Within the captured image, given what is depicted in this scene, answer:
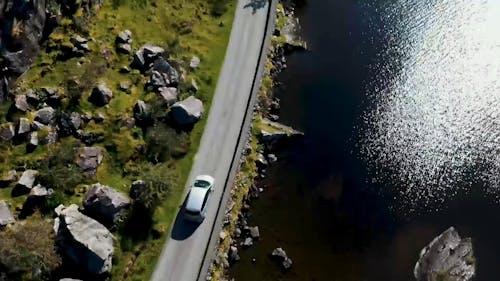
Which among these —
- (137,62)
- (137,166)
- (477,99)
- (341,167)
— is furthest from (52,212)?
(477,99)

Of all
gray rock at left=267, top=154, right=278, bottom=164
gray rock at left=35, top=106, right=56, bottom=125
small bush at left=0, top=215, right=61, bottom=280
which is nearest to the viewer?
small bush at left=0, top=215, right=61, bottom=280

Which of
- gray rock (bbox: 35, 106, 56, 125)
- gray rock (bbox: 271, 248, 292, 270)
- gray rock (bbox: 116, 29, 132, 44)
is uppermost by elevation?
gray rock (bbox: 116, 29, 132, 44)

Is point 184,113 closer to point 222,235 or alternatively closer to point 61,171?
point 222,235

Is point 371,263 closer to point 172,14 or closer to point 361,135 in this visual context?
point 361,135

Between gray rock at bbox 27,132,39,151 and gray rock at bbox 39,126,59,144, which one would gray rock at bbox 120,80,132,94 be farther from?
gray rock at bbox 27,132,39,151

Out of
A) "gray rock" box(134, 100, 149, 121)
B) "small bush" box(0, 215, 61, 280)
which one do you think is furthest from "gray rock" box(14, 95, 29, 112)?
"small bush" box(0, 215, 61, 280)

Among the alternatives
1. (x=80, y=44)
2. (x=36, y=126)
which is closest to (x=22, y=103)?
(x=36, y=126)

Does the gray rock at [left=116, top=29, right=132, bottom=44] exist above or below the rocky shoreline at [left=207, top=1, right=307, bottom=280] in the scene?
above

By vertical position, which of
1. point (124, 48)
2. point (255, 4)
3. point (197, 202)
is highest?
point (255, 4)
